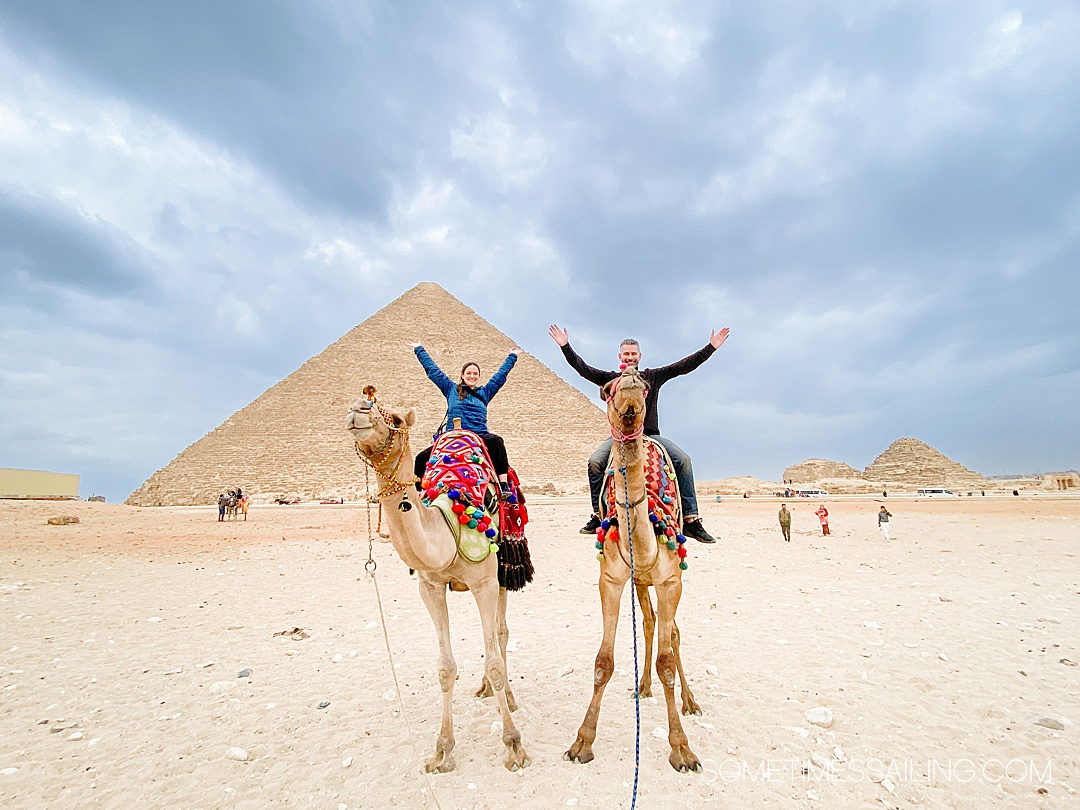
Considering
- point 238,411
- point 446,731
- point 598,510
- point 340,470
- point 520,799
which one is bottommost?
point 520,799

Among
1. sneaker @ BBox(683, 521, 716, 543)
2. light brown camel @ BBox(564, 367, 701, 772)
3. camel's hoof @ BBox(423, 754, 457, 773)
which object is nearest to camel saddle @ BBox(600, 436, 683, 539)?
light brown camel @ BBox(564, 367, 701, 772)

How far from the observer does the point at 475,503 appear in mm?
2770

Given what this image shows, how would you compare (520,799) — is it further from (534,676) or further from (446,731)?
(534,676)

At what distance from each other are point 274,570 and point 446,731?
269 inches

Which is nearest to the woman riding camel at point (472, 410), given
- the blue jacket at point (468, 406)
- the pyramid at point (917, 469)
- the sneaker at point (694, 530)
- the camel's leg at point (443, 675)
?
the blue jacket at point (468, 406)

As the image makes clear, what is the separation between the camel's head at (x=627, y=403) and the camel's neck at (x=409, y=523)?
869 millimetres

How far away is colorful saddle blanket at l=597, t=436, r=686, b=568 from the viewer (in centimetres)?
253

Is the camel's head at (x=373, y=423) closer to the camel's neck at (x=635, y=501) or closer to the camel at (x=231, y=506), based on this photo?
the camel's neck at (x=635, y=501)

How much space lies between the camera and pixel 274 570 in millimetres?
8227

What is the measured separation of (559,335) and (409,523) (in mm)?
1578

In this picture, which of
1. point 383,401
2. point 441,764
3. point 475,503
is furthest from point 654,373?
point 383,401

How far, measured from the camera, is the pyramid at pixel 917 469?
163 ft

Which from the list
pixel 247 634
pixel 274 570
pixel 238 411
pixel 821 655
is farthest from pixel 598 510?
pixel 238 411

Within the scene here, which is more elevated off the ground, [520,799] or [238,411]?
[238,411]
